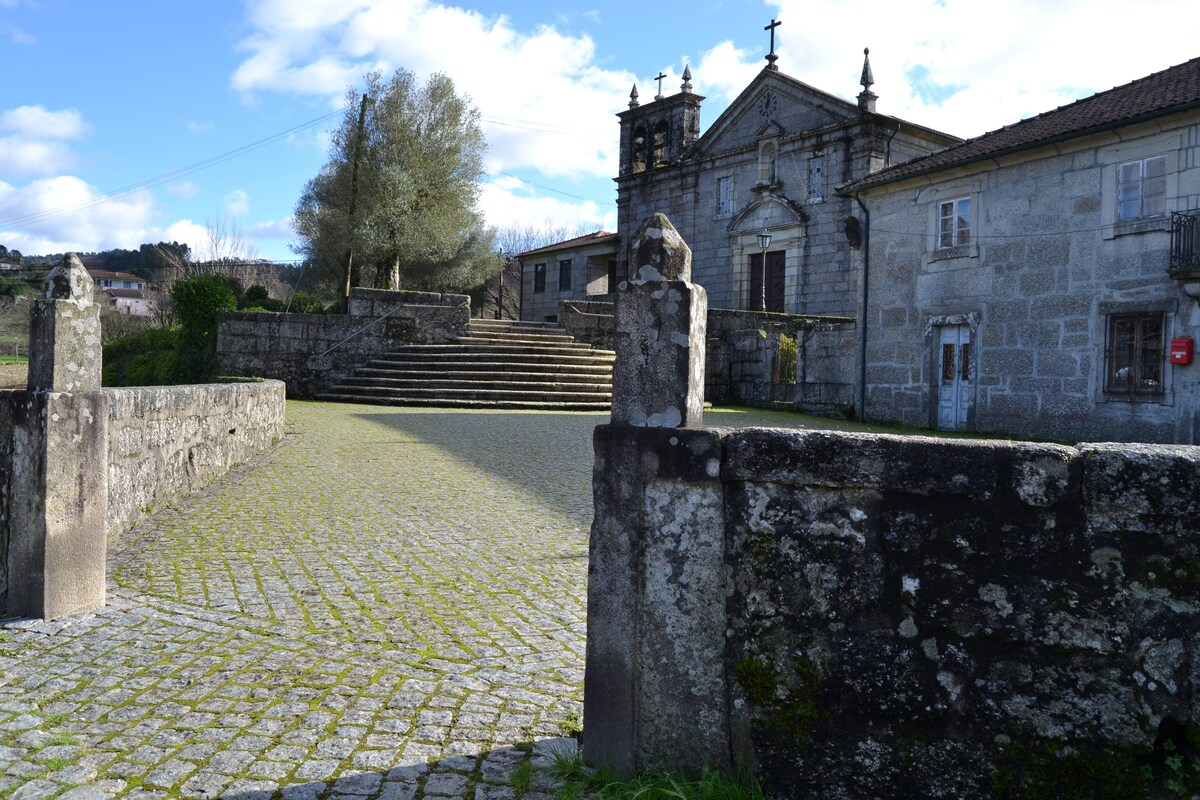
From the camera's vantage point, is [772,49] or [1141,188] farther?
[772,49]

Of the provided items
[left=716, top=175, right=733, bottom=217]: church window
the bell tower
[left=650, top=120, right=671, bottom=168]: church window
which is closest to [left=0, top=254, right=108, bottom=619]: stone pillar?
[left=716, top=175, right=733, bottom=217]: church window

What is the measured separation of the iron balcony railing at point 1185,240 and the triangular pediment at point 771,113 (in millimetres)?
12703

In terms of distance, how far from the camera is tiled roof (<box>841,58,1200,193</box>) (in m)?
14.2

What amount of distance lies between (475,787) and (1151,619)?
192 cm

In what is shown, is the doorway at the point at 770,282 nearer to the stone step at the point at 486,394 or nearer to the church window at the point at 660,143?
the church window at the point at 660,143

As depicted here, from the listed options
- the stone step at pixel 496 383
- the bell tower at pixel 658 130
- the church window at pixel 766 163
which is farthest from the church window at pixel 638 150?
the stone step at pixel 496 383

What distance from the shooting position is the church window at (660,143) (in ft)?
105

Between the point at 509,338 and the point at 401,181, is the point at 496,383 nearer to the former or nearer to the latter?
the point at 509,338

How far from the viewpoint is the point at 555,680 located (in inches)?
149

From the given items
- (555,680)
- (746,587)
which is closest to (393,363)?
(555,680)

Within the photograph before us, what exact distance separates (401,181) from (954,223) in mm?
16608

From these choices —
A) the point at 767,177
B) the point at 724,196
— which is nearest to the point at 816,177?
the point at 767,177

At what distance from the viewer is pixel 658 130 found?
32125 millimetres

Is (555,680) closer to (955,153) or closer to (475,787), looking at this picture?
(475,787)
